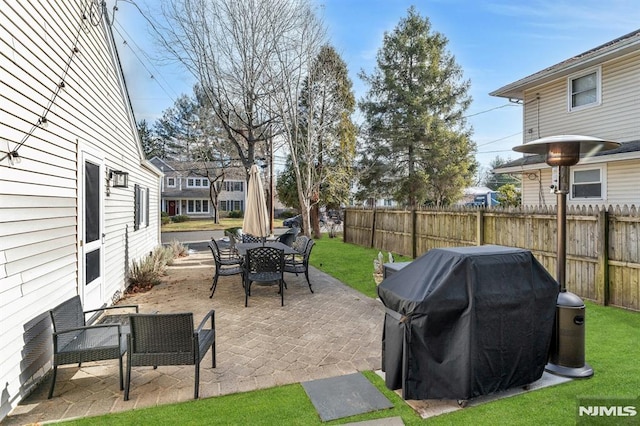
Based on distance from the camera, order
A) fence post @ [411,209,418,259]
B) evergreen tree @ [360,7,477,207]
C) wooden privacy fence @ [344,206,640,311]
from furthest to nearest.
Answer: evergreen tree @ [360,7,477,207], fence post @ [411,209,418,259], wooden privacy fence @ [344,206,640,311]

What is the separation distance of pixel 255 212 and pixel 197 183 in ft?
108

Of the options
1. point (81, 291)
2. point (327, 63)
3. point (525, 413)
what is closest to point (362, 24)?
point (327, 63)

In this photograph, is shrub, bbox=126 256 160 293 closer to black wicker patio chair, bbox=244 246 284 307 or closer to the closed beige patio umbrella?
the closed beige patio umbrella

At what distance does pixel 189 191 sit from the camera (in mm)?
38125

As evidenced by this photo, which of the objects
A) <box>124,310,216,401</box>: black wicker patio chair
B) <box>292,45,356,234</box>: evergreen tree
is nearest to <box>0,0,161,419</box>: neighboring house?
<box>124,310,216,401</box>: black wicker patio chair

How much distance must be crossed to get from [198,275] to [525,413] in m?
7.64

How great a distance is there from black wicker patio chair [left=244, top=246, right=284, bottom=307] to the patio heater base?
13.5 ft

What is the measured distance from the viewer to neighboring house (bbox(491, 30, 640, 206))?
904 centimetres

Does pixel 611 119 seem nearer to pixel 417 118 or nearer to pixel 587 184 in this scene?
pixel 587 184

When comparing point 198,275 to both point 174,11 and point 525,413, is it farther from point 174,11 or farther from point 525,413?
point 174,11

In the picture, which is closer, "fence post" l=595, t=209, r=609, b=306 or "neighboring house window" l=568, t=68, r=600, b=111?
"fence post" l=595, t=209, r=609, b=306

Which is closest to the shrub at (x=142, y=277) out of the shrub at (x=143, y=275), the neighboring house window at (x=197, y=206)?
the shrub at (x=143, y=275)

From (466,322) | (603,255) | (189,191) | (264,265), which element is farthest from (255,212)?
(189,191)
